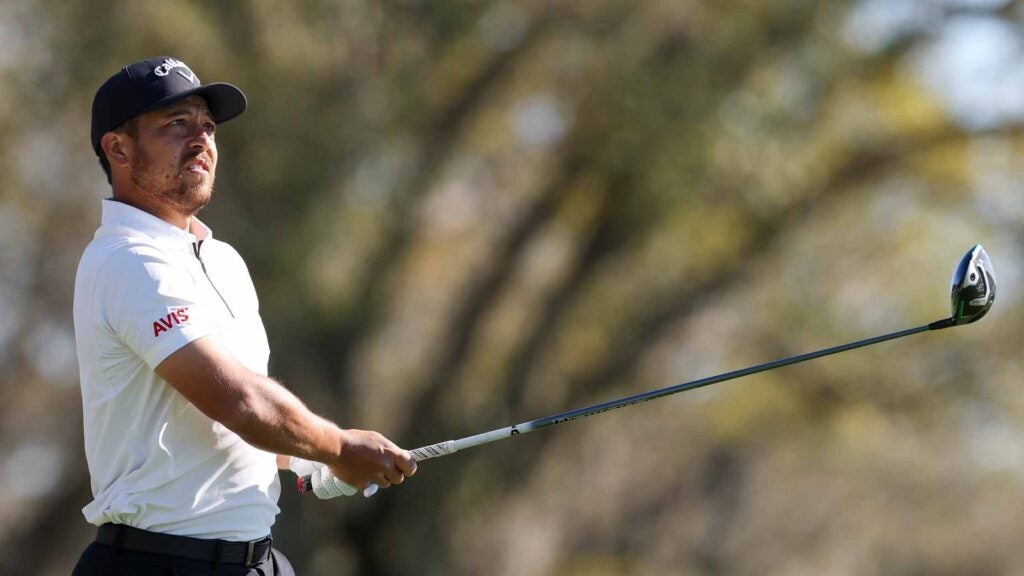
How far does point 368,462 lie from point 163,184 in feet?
2.91

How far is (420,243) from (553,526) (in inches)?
174

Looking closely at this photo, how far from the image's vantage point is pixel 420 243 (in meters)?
15.9

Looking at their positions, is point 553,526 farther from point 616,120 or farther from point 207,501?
point 207,501

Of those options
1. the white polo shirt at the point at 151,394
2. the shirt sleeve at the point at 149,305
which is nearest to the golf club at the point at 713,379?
the white polo shirt at the point at 151,394

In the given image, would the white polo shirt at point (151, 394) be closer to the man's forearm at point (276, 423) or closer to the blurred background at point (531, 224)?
the man's forearm at point (276, 423)

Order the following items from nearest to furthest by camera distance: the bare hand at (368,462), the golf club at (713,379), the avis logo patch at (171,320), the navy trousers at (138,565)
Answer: the avis logo patch at (171,320) < the navy trousers at (138,565) < the bare hand at (368,462) < the golf club at (713,379)

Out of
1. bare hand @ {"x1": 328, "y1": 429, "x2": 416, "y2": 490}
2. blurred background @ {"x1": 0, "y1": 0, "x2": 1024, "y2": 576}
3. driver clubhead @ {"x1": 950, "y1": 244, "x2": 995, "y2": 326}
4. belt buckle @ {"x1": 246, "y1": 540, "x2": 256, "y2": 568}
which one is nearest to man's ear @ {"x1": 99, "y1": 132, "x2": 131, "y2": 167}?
bare hand @ {"x1": 328, "y1": 429, "x2": 416, "y2": 490}

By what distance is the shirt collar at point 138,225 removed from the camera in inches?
162

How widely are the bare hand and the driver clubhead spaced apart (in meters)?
2.13

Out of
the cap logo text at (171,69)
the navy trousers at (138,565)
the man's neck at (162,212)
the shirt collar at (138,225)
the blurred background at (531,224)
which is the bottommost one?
the navy trousers at (138,565)

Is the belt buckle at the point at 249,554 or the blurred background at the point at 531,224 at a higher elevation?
the blurred background at the point at 531,224

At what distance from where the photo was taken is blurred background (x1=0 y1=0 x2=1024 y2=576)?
13906mm

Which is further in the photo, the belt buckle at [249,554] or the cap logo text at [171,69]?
the cap logo text at [171,69]

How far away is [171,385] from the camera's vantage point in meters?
3.94
